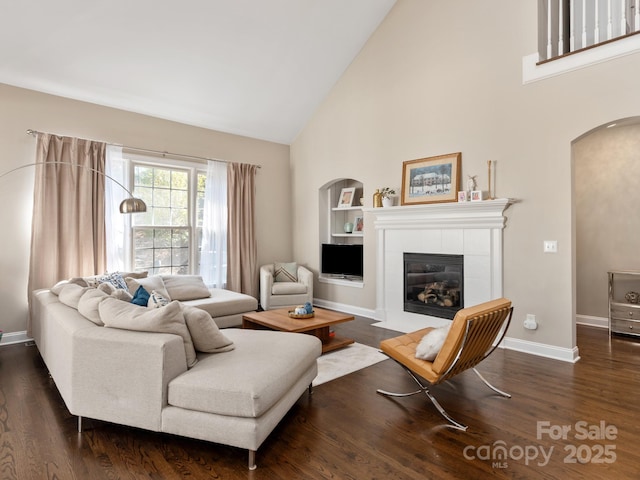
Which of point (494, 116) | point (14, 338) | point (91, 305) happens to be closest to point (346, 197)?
point (494, 116)

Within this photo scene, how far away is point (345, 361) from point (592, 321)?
3.79m

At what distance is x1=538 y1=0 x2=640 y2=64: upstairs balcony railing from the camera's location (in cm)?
359

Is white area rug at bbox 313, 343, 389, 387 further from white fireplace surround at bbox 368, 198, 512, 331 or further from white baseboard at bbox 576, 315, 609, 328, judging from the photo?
white baseboard at bbox 576, 315, 609, 328

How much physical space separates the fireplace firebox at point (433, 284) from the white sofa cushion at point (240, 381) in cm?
274

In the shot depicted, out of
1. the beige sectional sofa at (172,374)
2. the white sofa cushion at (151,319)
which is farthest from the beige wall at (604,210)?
the white sofa cushion at (151,319)

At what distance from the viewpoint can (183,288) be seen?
16.1ft

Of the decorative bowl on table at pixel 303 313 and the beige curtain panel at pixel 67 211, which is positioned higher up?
the beige curtain panel at pixel 67 211

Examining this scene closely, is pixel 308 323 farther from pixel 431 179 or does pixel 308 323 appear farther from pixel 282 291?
pixel 431 179

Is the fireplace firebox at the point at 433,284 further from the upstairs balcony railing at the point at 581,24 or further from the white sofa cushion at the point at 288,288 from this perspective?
the upstairs balcony railing at the point at 581,24

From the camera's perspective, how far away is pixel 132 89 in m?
4.96

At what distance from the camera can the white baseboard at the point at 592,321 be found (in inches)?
198

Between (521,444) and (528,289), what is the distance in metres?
2.20

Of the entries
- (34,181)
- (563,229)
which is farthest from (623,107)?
(34,181)

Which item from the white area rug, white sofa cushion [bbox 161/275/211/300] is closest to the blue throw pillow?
white sofa cushion [bbox 161/275/211/300]
